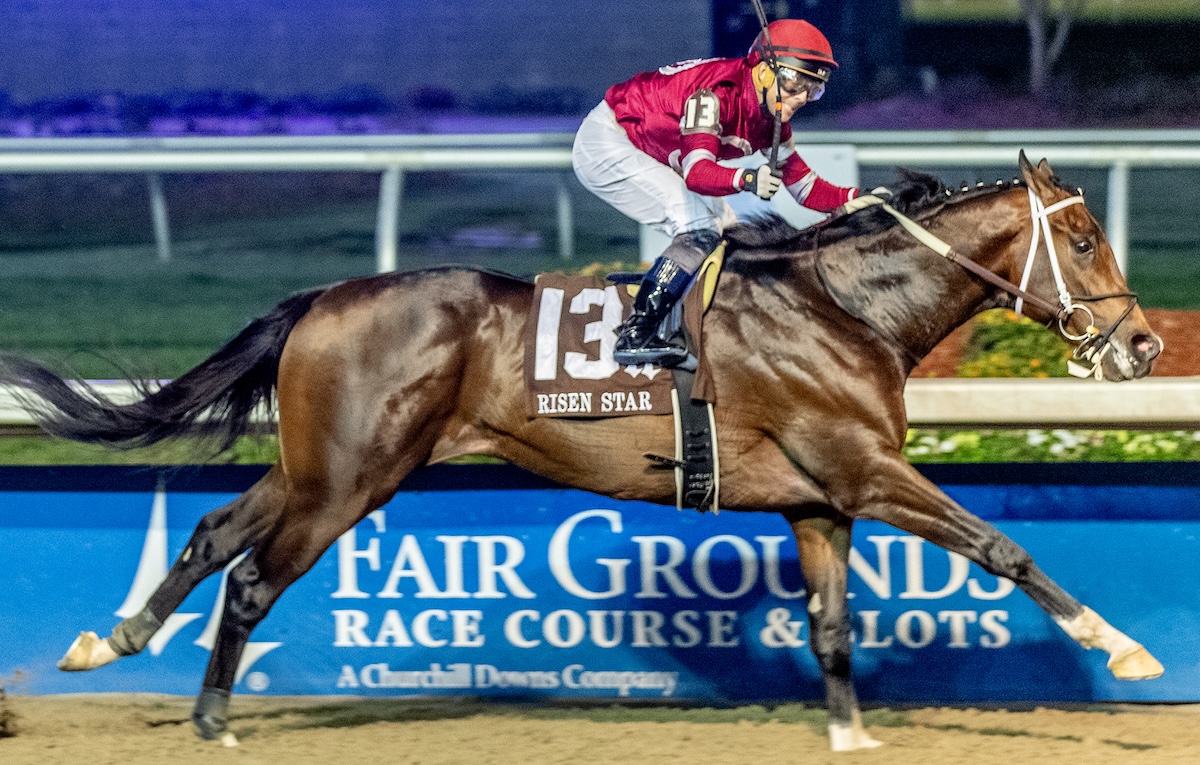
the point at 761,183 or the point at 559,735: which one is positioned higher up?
the point at 761,183

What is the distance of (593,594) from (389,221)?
4.98 feet

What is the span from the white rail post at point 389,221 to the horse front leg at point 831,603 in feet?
5.56

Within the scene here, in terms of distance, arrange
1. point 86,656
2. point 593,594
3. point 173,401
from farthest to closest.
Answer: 1. point 593,594
2. point 173,401
3. point 86,656

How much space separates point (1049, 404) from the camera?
431 cm

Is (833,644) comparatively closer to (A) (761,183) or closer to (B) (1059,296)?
(B) (1059,296)

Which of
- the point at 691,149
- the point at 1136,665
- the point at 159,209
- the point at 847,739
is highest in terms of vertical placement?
Result: the point at 159,209

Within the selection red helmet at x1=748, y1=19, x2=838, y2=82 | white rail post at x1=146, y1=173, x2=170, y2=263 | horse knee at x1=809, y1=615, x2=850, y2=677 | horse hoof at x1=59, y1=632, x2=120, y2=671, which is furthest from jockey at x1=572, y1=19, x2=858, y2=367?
white rail post at x1=146, y1=173, x2=170, y2=263

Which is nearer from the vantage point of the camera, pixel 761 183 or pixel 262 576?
pixel 761 183

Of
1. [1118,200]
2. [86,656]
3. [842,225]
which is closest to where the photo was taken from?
[842,225]

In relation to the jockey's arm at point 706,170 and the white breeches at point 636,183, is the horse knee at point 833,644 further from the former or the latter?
the jockey's arm at point 706,170

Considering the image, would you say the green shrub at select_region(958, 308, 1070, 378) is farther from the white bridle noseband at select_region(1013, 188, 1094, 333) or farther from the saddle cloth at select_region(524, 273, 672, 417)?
the saddle cloth at select_region(524, 273, 672, 417)

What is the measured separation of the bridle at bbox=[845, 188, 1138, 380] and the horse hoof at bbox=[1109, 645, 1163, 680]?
0.69 metres

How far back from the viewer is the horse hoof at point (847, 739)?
3971mm

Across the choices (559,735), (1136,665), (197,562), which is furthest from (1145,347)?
(197,562)
